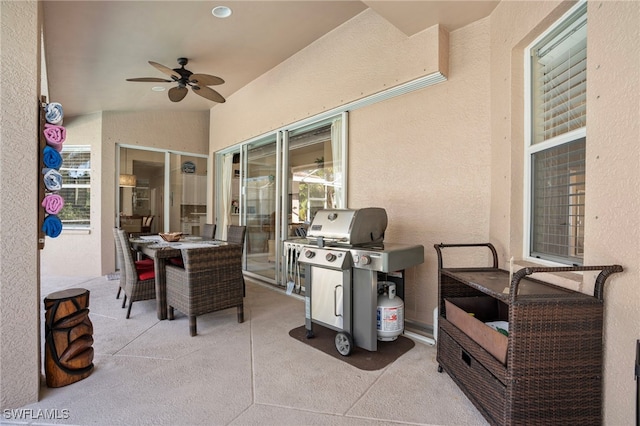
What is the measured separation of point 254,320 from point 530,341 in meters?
2.50

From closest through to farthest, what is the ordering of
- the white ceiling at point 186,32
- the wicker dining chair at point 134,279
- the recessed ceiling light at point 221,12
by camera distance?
the white ceiling at point 186,32, the recessed ceiling light at point 221,12, the wicker dining chair at point 134,279

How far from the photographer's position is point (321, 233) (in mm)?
2613

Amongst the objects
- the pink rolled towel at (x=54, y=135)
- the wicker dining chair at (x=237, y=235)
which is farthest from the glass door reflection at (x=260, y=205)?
the pink rolled towel at (x=54, y=135)

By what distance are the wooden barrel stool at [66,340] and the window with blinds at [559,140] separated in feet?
10.2

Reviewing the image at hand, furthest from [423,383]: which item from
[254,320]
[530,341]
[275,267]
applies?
[275,267]

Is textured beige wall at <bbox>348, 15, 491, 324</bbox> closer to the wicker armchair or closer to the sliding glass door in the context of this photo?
the sliding glass door

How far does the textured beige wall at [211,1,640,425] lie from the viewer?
135 cm

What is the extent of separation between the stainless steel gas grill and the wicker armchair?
797 millimetres

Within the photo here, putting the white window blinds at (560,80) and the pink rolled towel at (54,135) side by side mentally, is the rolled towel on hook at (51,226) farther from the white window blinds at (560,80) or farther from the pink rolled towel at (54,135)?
the white window blinds at (560,80)

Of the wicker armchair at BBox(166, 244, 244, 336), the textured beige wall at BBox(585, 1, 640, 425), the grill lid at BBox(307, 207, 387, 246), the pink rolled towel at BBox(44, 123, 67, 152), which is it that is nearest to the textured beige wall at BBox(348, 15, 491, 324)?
the grill lid at BBox(307, 207, 387, 246)

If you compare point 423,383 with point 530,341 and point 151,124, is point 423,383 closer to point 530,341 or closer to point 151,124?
point 530,341

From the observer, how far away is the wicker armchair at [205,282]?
9.23 ft

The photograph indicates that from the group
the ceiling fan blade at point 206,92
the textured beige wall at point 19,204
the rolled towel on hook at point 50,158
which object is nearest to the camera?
the textured beige wall at point 19,204

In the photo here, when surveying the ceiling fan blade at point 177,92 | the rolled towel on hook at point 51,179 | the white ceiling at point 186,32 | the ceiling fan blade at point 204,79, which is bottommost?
the rolled towel on hook at point 51,179
